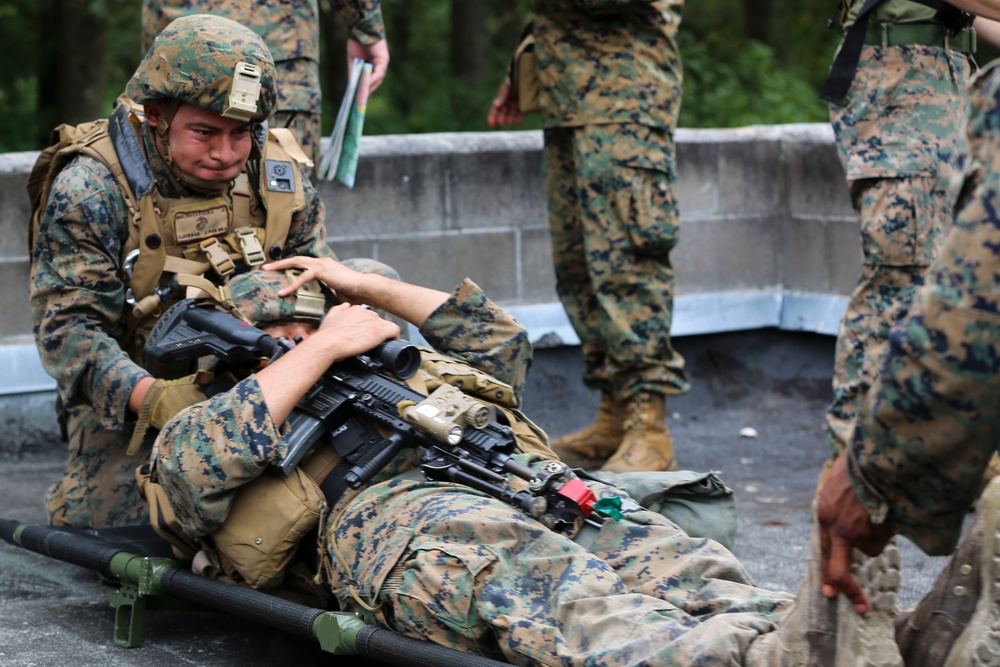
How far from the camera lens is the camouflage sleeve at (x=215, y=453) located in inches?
127

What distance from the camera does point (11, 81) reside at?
10016 millimetres

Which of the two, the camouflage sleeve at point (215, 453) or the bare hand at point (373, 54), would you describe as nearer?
the camouflage sleeve at point (215, 453)

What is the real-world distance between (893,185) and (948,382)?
8.44 feet

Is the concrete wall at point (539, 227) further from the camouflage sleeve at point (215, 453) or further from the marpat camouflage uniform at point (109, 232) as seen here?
the camouflage sleeve at point (215, 453)

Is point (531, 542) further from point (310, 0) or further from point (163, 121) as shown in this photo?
point (310, 0)

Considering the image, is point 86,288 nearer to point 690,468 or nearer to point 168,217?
point 168,217

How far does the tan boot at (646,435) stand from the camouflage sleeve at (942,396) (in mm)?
3119

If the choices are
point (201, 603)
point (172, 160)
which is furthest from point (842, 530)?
point (172, 160)

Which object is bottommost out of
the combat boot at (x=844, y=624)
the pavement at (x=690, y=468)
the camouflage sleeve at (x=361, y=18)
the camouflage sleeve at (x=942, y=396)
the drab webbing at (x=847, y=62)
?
the pavement at (x=690, y=468)

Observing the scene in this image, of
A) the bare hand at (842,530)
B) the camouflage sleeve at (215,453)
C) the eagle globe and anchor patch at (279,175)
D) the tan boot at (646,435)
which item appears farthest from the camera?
the tan boot at (646,435)

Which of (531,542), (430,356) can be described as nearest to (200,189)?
(430,356)

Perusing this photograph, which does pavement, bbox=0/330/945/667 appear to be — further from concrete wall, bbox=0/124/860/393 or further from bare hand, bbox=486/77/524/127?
bare hand, bbox=486/77/524/127

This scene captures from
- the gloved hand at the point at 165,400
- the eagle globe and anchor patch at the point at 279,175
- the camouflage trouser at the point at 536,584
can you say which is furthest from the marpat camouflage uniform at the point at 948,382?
the eagle globe and anchor patch at the point at 279,175

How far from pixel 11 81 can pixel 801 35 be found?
9.43 metres
